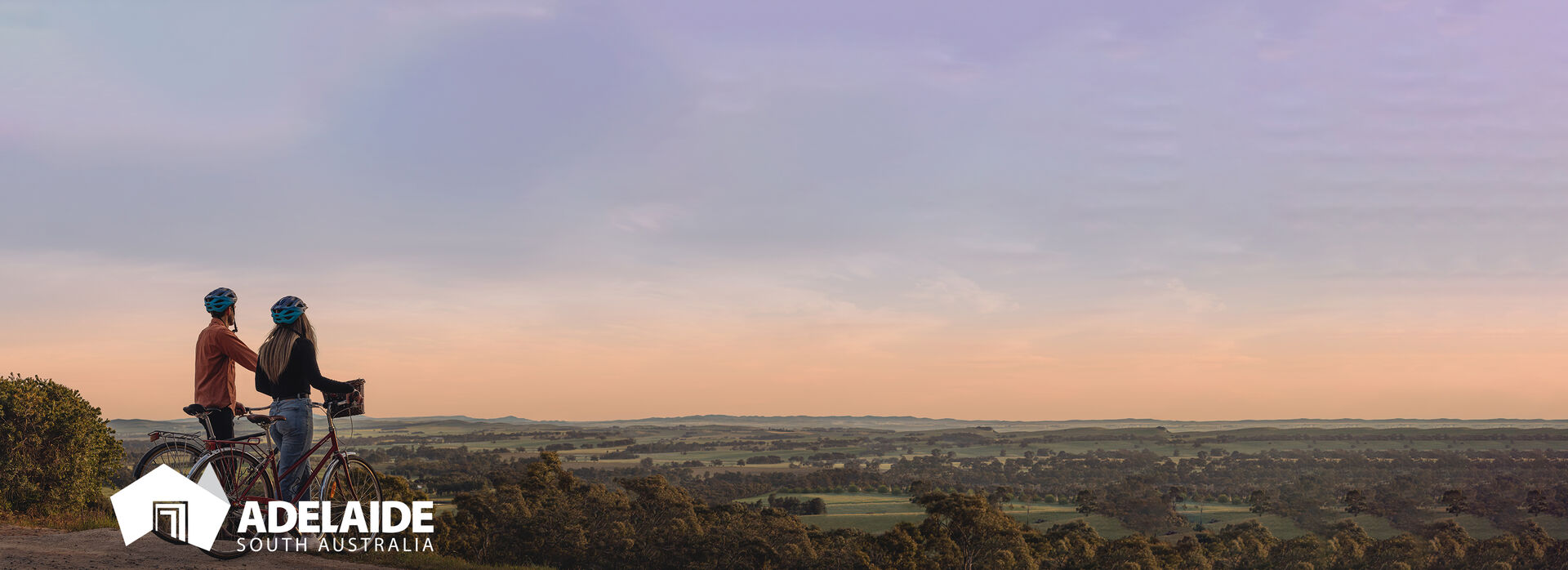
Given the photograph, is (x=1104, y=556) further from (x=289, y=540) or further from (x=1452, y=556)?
(x=289, y=540)

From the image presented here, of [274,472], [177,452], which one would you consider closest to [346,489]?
[274,472]

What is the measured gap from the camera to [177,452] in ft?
40.8

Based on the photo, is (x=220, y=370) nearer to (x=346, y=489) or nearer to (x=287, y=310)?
(x=287, y=310)

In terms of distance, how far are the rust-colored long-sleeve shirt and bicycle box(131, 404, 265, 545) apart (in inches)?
6.9

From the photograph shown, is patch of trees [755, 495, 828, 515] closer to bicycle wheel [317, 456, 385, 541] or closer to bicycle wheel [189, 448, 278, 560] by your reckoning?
bicycle wheel [317, 456, 385, 541]

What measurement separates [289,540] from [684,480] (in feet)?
582

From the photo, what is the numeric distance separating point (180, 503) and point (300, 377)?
2.30m

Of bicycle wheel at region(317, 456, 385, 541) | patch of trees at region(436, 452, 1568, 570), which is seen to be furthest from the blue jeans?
patch of trees at region(436, 452, 1568, 570)

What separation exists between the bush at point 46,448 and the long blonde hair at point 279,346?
476 inches

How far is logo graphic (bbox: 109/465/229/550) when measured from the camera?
12.2 metres

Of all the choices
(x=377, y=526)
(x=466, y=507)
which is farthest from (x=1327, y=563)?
(x=377, y=526)

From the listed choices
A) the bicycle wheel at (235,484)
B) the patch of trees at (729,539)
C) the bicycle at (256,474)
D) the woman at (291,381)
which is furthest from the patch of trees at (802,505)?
the woman at (291,381)

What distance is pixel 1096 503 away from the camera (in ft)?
607

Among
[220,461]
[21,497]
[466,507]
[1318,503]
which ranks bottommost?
[1318,503]
